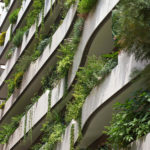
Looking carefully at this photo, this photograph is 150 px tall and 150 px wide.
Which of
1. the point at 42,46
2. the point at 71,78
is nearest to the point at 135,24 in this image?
the point at 71,78

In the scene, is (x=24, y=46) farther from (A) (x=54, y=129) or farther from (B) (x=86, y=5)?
(B) (x=86, y=5)

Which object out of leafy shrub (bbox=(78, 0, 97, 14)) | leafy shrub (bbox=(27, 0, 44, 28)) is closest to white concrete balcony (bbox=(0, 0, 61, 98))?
leafy shrub (bbox=(27, 0, 44, 28))

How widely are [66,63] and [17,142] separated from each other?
20.4 feet

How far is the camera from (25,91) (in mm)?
19234

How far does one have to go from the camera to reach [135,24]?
6391mm

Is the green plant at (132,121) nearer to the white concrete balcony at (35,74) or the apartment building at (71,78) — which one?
the apartment building at (71,78)

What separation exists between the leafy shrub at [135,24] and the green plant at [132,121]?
8.22ft

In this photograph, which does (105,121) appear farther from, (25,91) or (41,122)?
(25,91)

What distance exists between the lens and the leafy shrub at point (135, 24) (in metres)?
6.36

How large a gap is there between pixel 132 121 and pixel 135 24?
Answer: 317 centimetres

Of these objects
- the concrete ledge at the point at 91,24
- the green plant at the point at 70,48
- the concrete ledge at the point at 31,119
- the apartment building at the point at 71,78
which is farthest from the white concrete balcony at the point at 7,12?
the concrete ledge at the point at 91,24

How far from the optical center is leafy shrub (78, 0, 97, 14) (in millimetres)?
12719

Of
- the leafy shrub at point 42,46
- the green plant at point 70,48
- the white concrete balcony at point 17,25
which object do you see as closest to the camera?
the green plant at point 70,48

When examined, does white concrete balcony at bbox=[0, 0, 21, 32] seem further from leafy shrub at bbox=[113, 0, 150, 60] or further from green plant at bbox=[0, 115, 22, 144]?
leafy shrub at bbox=[113, 0, 150, 60]
